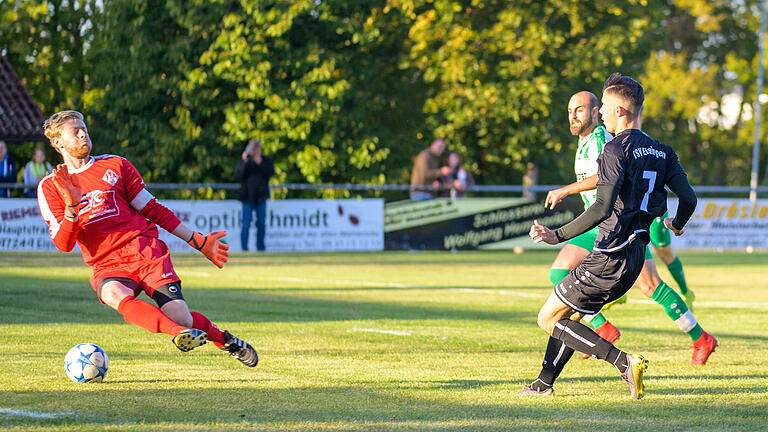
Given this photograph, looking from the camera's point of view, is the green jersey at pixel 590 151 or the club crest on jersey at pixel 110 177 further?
the green jersey at pixel 590 151

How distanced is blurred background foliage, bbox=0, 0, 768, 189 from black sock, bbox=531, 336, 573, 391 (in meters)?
20.9

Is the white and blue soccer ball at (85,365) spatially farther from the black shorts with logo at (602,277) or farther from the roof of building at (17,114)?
the roof of building at (17,114)

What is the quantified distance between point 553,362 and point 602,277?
0.64 metres

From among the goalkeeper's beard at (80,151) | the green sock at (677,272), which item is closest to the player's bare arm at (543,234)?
the goalkeeper's beard at (80,151)

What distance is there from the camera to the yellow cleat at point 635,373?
21.6 feet

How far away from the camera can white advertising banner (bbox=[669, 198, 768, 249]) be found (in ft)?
90.4

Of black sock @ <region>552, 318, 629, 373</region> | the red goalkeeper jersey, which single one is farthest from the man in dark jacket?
black sock @ <region>552, 318, 629, 373</region>

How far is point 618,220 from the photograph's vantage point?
644cm

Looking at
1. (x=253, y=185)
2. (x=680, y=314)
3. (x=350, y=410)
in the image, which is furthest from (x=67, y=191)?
(x=253, y=185)

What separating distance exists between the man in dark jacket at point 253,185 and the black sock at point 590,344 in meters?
16.3

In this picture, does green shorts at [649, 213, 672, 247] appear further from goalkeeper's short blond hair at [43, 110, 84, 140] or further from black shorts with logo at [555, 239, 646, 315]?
goalkeeper's short blond hair at [43, 110, 84, 140]

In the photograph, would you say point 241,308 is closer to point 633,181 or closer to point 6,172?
point 633,181

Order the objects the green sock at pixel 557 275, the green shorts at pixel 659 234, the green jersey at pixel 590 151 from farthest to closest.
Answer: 1. the green shorts at pixel 659 234
2. the green sock at pixel 557 275
3. the green jersey at pixel 590 151

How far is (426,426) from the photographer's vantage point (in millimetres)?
5820
